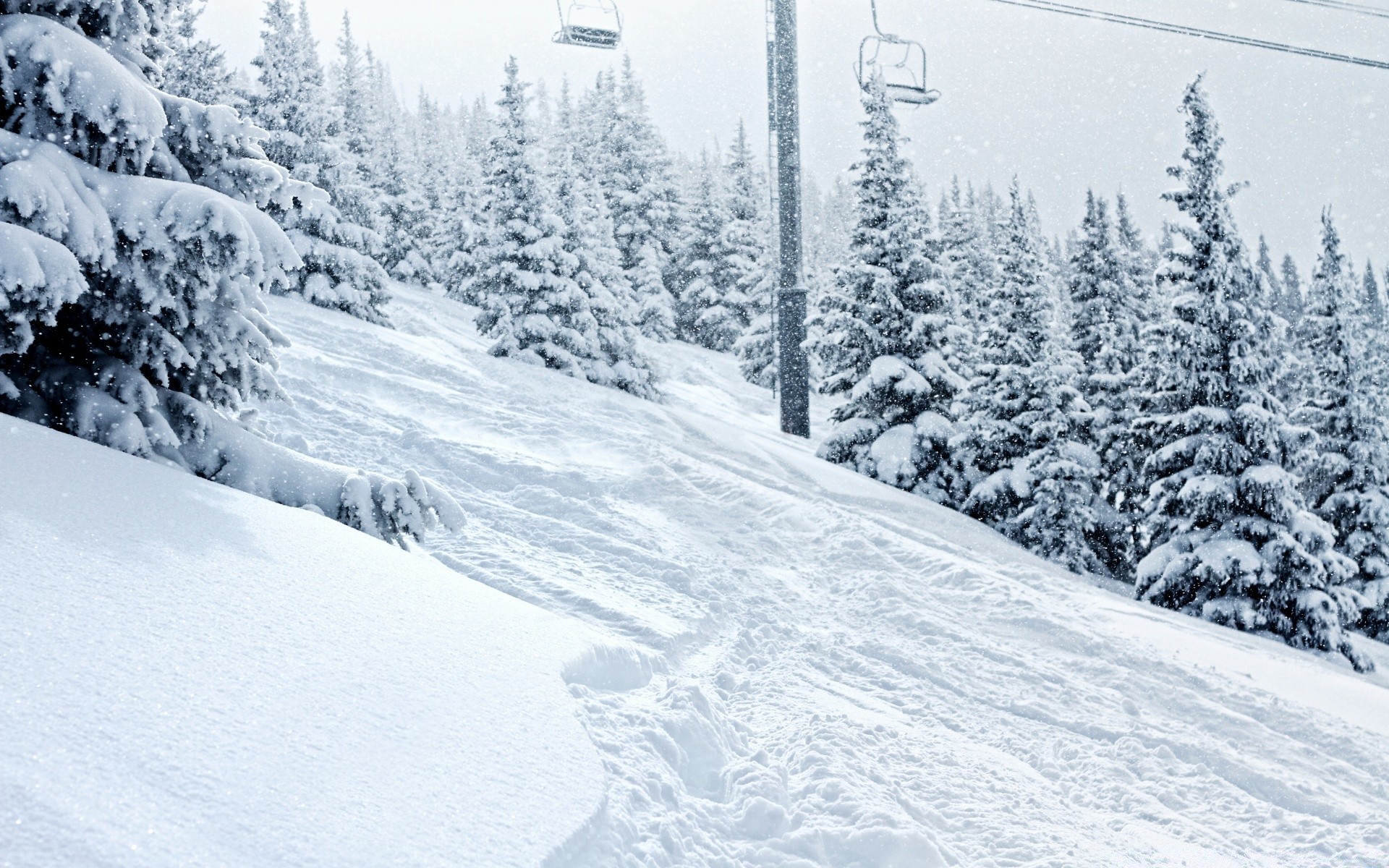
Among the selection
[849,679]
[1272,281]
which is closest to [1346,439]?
[849,679]

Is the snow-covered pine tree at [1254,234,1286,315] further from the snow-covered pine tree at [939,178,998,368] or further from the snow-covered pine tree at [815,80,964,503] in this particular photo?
the snow-covered pine tree at [815,80,964,503]

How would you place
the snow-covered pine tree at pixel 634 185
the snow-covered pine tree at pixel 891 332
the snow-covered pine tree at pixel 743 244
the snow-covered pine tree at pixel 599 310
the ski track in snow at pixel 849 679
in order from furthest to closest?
the snow-covered pine tree at pixel 743 244, the snow-covered pine tree at pixel 634 185, the snow-covered pine tree at pixel 599 310, the snow-covered pine tree at pixel 891 332, the ski track in snow at pixel 849 679

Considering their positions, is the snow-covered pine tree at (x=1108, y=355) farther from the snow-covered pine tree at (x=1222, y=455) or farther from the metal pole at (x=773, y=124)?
the metal pole at (x=773, y=124)

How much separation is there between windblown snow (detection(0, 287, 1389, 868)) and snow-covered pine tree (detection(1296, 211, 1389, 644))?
18019 millimetres

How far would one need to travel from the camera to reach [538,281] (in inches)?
924

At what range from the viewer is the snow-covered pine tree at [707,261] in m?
45.8

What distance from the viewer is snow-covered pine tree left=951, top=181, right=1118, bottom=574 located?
1992 centimetres

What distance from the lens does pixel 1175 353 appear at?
1814cm

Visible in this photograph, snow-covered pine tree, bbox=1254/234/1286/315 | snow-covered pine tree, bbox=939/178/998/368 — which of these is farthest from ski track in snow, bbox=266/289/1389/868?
snow-covered pine tree, bbox=1254/234/1286/315

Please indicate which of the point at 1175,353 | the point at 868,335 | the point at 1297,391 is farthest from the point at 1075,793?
the point at 1297,391

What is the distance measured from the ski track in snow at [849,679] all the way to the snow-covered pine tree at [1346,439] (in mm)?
17697

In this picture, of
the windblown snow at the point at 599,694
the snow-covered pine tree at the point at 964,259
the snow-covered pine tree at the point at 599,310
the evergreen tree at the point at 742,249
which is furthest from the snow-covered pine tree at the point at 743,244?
the windblown snow at the point at 599,694

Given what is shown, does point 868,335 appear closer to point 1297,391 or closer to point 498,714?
point 498,714

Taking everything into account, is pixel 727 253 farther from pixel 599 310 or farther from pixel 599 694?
pixel 599 694
